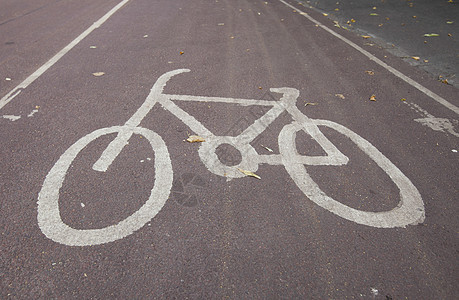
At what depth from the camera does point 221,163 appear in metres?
3.10

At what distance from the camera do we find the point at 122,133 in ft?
11.4

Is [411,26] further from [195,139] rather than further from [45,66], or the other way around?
[45,66]

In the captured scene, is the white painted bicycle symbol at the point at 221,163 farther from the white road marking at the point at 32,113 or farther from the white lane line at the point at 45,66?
the white lane line at the point at 45,66

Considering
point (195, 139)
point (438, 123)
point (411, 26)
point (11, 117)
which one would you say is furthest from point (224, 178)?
point (411, 26)

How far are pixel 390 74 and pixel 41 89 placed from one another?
5.45 m

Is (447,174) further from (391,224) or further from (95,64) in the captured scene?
(95,64)

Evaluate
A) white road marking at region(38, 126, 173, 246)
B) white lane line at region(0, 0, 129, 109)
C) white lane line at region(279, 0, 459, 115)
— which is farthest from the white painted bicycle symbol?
white lane line at region(279, 0, 459, 115)

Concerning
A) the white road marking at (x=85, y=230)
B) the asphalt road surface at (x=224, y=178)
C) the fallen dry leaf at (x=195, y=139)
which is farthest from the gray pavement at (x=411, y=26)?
the white road marking at (x=85, y=230)

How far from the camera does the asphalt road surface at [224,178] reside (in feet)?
7.00

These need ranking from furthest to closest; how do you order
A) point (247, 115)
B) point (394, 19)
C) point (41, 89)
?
point (394, 19)
point (41, 89)
point (247, 115)

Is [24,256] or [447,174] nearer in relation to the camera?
[24,256]

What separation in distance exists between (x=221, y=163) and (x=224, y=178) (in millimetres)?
225

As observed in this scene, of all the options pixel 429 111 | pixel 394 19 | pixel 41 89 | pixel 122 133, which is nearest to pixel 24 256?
pixel 122 133

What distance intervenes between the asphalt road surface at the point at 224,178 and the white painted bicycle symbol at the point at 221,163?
0.02m
